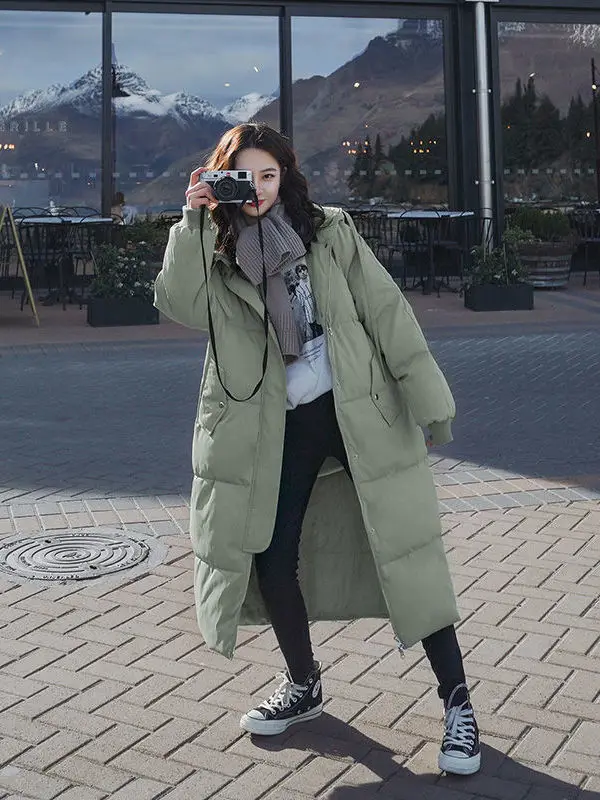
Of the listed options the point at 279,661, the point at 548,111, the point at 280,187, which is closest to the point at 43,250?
the point at 548,111

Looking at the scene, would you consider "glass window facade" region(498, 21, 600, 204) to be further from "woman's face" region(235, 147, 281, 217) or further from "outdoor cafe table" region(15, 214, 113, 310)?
"woman's face" region(235, 147, 281, 217)

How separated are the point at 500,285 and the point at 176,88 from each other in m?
5.57

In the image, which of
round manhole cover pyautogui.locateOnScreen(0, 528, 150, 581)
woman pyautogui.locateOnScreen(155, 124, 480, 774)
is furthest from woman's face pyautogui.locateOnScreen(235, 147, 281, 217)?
round manhole cover pyautogui.locateOnScreen(0, 528, 150, 581)

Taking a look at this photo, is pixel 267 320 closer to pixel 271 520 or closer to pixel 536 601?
pixel 271 520

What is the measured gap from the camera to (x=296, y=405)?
3.53m

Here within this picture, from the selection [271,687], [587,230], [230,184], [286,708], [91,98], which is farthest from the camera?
[587,230]

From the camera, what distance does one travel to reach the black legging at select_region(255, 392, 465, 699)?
11.6 feet

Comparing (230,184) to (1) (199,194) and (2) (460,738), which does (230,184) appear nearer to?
(1) (199,194)

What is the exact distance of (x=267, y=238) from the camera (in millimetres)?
3461

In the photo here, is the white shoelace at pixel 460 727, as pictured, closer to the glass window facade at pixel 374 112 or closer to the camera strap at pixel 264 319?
the camera strap at pixel 264 319

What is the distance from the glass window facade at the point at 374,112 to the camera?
17.1 meters

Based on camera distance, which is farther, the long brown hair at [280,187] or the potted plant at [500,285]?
the potted plant at [500,285]

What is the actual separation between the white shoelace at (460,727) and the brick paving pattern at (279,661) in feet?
0.30

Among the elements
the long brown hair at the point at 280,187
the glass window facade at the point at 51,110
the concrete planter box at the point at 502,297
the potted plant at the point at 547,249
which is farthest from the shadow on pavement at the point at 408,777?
the glass window facade at the point at 51,110
